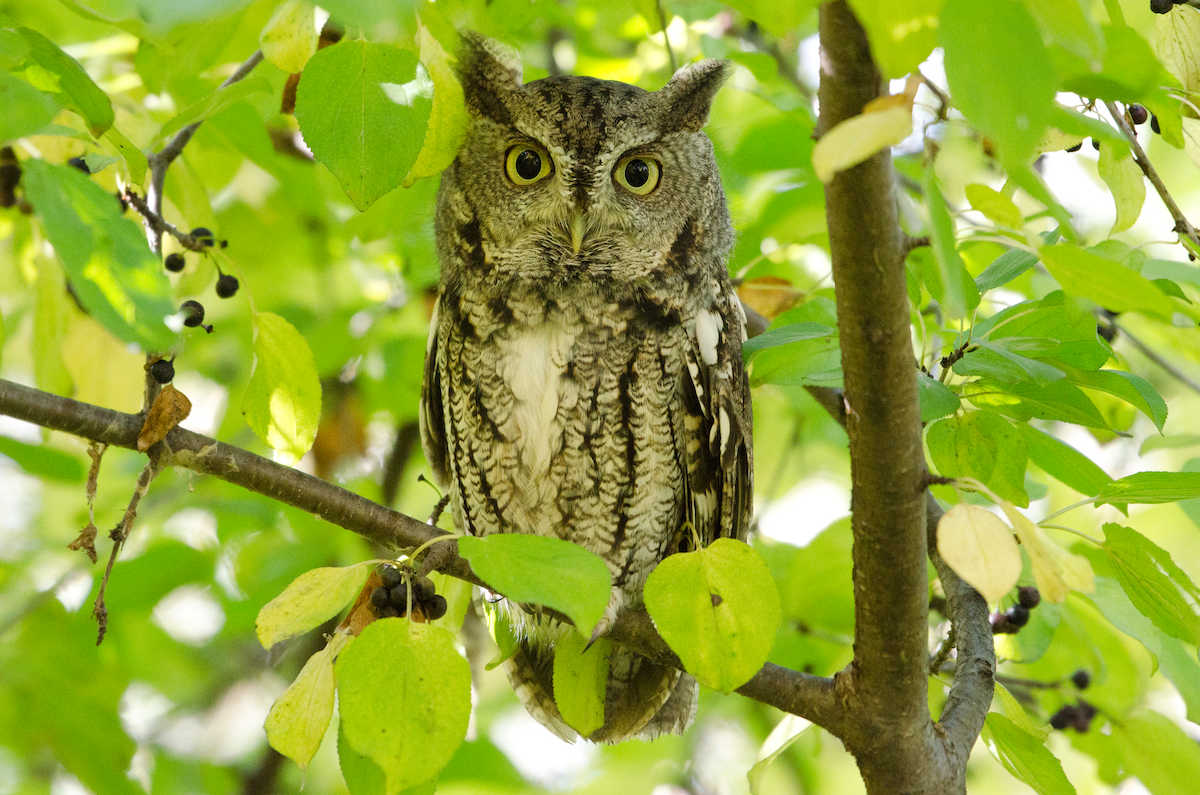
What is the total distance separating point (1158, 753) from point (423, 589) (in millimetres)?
1371

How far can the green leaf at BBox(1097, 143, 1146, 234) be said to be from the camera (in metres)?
1.23

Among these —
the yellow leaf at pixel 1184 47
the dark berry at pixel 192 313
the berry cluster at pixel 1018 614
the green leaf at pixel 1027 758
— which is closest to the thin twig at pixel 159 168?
the dark berry at pixel 192 313

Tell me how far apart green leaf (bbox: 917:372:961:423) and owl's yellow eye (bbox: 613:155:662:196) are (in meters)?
1.06

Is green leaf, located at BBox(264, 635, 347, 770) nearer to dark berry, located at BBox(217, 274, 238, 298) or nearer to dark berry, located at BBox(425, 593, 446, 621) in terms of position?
dark berry, located at BBox(425, 593, 446, 621)

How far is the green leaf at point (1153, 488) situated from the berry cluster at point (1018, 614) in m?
0.64

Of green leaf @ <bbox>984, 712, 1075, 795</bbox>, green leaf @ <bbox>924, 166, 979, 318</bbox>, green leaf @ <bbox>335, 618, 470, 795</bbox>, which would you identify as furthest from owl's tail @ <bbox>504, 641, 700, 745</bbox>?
green leaf @ <bbox>924, 166, 979, 318</bbox>

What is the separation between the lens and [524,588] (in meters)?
1.04

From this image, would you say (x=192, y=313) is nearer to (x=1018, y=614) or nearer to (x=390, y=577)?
(x=390, y=577)

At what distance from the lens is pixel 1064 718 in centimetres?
215

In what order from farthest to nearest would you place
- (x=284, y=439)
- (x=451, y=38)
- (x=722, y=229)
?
(x=722, y=229)
(x=284, y=439)
(x=451, y=38)

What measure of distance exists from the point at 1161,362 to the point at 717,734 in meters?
2.45

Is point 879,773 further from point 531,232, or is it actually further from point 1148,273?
point 531,232

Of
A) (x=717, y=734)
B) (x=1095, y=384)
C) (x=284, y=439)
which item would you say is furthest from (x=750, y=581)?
(x=717, y=734)

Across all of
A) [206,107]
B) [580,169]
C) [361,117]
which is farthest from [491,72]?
[361,117]
